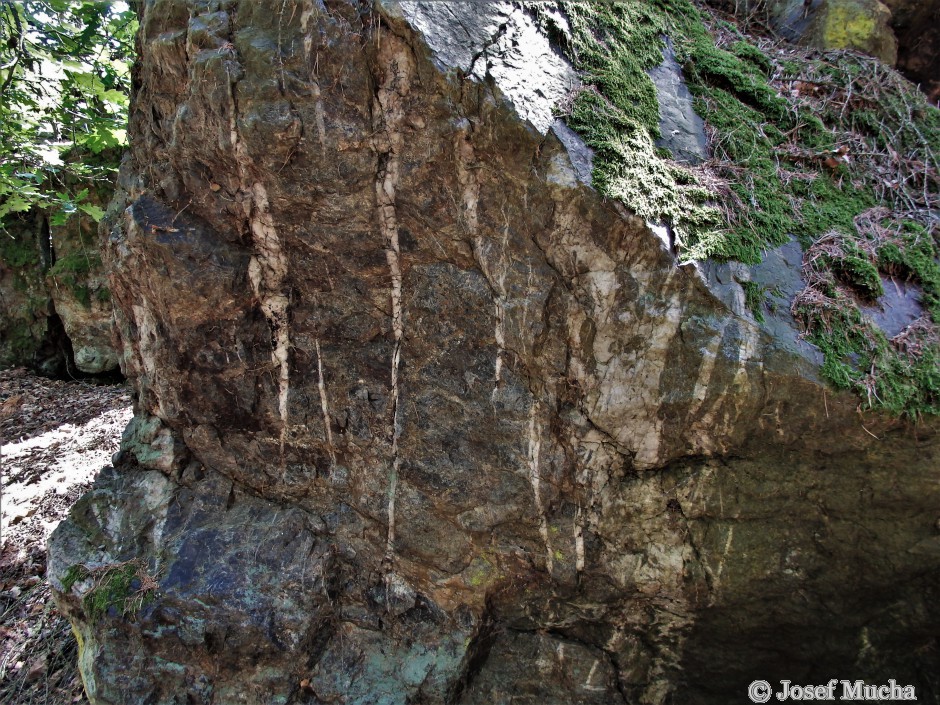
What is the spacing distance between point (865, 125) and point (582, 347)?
9.53 feet

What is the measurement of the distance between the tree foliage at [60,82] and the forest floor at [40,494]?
2.68 meters

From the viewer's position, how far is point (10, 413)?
6.91 meters

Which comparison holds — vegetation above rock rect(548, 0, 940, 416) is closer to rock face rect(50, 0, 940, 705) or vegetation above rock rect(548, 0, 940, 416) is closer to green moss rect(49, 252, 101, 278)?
rock face rect(50, 0, 940, 705)

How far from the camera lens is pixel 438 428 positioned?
11.5 feet

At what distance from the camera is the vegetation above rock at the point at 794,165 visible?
9.62 ft

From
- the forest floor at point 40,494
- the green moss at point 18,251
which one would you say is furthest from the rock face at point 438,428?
the green moss at point 18,251

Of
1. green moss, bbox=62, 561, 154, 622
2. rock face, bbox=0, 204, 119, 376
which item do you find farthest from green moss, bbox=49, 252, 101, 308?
green moss, bbox=62, 561, 154, 622

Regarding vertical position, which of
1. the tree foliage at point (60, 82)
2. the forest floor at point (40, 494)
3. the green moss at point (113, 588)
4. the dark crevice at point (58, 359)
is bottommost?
the forest floor at point (40, 494)

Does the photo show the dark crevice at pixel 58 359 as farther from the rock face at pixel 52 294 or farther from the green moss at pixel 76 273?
the green moss at pixel 76 273

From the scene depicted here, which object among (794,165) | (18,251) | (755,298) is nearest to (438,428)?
(755,298)

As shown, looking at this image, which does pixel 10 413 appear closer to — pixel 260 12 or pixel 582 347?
pixel 260 12

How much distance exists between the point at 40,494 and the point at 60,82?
434cm

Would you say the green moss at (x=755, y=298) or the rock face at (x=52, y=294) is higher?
the green moss at (x=755, y=298)

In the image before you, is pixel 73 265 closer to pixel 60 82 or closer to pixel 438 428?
pixel 60 82
